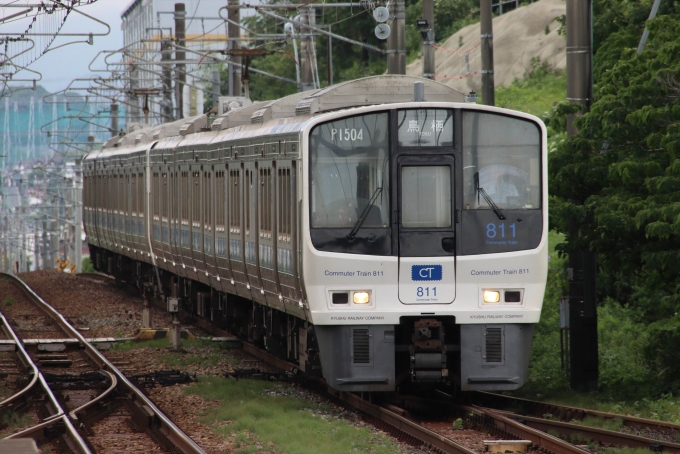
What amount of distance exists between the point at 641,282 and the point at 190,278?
7.76m

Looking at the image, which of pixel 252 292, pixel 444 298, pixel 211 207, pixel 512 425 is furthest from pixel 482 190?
pixel 211 207

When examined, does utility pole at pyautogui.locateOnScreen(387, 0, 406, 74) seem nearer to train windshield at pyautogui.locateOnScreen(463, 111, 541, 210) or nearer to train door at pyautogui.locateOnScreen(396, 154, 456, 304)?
train windshield at pyautogui.locateOnScreen(463, 111, 541, 210)

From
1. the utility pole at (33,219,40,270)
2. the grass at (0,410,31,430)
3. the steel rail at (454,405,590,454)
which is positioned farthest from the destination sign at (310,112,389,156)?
the utility pole at (33,219,40,270)

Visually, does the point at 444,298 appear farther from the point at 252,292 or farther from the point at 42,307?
the point at 42,307

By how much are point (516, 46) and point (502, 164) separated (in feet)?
133

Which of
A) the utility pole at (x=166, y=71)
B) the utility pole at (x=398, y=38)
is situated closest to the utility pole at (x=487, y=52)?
the utility pole at (x=398, y=38)

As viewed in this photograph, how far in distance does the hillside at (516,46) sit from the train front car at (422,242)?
3622 cm

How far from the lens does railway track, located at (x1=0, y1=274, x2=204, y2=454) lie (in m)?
10.3

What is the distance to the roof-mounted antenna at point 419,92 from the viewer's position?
1162cm

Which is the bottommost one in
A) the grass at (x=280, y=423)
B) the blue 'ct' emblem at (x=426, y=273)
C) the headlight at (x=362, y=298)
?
the grass at (x=280, y=423)

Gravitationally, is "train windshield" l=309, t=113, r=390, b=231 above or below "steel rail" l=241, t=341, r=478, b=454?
above

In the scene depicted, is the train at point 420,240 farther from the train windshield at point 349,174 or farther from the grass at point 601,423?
the grass at point 601,423

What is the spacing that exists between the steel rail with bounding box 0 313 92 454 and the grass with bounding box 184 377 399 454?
1229 millimetres

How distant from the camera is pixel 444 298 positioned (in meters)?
11.1
